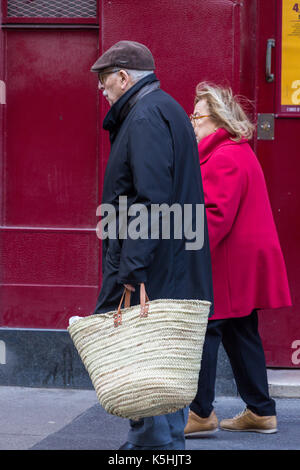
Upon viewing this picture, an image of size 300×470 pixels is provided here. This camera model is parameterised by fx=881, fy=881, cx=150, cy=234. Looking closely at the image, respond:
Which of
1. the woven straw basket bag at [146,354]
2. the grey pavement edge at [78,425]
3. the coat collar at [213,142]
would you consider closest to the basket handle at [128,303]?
the woven straw basket bag at [146,354]

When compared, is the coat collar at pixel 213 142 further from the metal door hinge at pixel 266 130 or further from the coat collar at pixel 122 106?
the metal door hinge at pixel 266 130

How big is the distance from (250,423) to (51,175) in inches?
85.8

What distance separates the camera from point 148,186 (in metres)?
3.52

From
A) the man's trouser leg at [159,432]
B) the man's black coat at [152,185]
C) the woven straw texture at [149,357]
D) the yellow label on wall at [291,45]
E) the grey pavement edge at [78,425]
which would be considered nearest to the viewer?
the woven straw texture at [149,357]

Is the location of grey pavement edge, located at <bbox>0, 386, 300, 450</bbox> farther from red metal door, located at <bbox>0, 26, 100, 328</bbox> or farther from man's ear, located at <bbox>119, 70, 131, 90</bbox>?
man's ear, located at <bbox>119, 70, 131, 90</bbox>

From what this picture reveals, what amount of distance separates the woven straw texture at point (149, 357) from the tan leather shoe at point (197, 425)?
126cm

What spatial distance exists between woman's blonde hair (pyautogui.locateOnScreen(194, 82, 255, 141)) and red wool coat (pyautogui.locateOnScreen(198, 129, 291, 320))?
5 cm

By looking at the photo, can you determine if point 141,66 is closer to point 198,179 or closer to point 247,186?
point 198,179

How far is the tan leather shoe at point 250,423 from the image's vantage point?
4.79m

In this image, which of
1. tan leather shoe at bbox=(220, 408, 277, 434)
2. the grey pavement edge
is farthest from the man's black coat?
tan leather shoe at bbox=(220, 408, 277, 434)

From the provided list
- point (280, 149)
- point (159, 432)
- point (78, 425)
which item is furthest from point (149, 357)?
point (280, 149)

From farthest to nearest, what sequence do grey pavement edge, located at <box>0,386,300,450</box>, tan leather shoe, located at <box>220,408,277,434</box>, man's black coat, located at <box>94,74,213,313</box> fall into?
tan leather shoe, located at <box>220,408,277,434</box> → grey pavement edge, located at <box>0,386,300,450</box> → man's black coat, located at <box>94,74,213,313</box>

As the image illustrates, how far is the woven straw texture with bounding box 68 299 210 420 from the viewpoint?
11.2ft

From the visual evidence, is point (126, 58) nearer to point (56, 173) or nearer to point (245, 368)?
point (245, 368)
